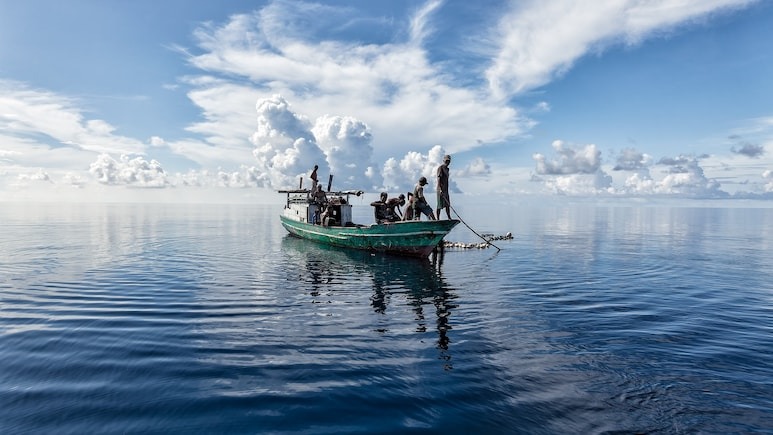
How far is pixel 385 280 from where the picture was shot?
1945 cm

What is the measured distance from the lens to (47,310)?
1301 cm

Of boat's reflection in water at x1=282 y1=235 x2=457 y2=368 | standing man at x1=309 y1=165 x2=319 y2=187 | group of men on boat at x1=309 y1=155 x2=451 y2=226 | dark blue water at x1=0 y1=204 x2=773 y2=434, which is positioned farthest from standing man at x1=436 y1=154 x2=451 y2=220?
standing man at x1=309 y1=165 x2=319 y2=187

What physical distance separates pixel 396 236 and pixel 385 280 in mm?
7530

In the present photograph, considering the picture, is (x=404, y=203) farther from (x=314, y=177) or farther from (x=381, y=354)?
(x=381, y=354)

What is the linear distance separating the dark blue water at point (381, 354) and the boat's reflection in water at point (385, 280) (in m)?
0.17

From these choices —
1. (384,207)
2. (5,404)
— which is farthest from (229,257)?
(5,404)

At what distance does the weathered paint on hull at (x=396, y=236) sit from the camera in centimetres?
2483

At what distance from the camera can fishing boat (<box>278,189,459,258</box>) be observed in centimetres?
2520

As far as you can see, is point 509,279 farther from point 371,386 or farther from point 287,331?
point 371,386

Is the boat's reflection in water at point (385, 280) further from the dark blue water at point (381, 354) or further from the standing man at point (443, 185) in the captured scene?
the standing man at point (443, 185)

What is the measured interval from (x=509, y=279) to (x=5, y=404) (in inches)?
714

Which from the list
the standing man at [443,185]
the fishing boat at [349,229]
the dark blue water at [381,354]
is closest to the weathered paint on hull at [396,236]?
the fishing boat at [349,229]

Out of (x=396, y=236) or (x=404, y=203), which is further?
(x=404, y=203)

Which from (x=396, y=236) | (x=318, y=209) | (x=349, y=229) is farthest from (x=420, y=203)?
(x=318, y=209)
